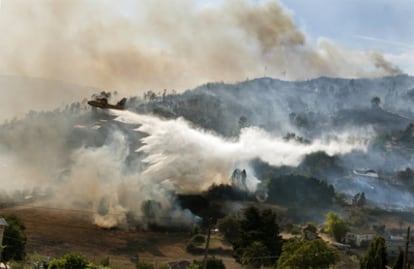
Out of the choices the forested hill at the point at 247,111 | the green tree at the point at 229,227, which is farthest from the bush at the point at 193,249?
the forested hill at the point at 247,111

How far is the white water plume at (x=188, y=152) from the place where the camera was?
96.4m

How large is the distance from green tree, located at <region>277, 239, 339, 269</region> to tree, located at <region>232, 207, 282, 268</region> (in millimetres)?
7556

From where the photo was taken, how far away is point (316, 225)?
344 feet

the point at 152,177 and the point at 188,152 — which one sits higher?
the point at 188,152

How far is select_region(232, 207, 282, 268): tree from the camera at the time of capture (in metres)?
67.5

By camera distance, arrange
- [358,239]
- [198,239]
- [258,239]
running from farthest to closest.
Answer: [358,239]
[198,239]
[258,239]

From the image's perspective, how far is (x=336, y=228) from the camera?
9994 cm

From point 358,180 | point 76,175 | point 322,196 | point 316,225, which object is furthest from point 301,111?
point 76,175

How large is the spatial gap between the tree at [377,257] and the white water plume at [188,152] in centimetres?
Result: 4369

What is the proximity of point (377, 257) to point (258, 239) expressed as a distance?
19969 mm

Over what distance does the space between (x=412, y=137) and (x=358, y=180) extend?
36836 millimetres

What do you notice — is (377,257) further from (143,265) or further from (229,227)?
(229,227)

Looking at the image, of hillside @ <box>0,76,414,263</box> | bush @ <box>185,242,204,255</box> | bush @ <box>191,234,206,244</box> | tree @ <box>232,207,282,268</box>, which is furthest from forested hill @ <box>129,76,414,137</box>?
tree @ <box>232,207,282,268</box>

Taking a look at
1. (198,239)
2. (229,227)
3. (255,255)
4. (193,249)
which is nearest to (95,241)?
(193,249)
